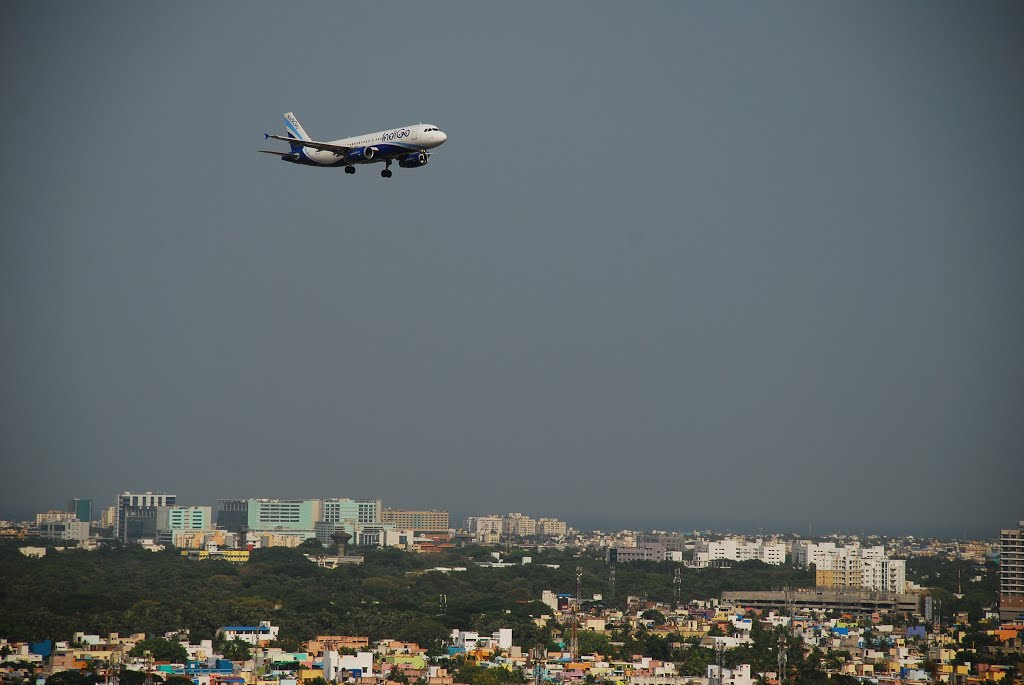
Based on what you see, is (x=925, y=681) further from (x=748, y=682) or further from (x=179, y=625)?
(x=179, y=625)

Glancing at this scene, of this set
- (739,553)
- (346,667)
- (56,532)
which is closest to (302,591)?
(346,667)

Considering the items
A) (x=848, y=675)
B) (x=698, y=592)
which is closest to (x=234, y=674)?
(x=848, y=675)

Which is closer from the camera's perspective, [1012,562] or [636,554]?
[1012,562]

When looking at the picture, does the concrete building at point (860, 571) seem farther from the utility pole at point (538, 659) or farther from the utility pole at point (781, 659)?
the utility pole at point (538, 659)

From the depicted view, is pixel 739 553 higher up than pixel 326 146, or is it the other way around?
pixel 326 146

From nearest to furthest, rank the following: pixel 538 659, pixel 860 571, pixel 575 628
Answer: pixel 538 659
pixel 575 628
pixel 860 571

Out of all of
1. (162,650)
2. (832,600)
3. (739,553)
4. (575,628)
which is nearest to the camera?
(162,650)

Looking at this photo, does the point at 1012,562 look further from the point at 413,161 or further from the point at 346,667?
the point at 413,161
